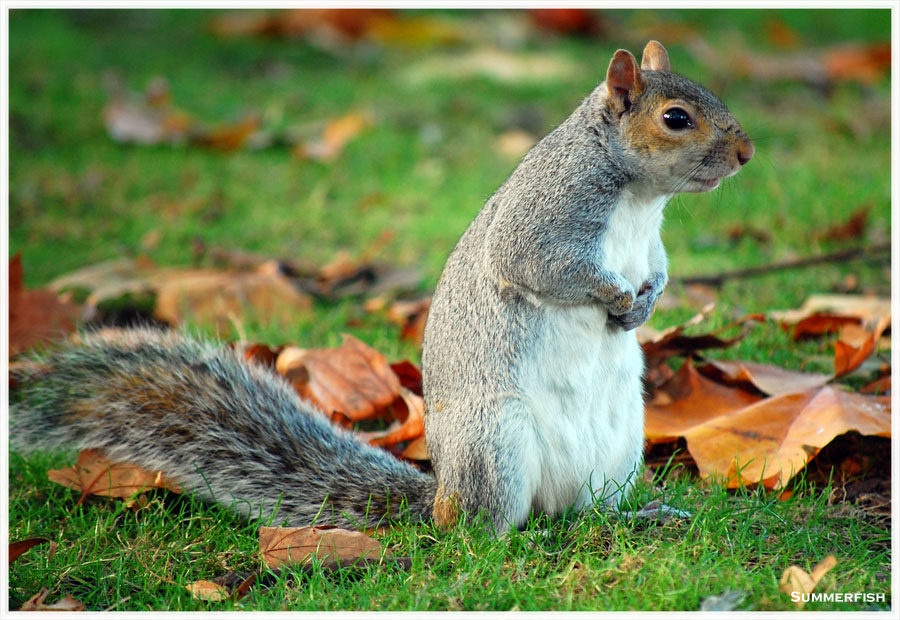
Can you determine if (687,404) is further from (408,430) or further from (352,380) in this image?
(352,380)

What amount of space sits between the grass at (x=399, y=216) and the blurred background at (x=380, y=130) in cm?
2

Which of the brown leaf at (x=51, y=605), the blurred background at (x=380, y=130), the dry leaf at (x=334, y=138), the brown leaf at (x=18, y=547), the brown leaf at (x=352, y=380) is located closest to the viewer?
the brown leaf at (x=51, y=605)

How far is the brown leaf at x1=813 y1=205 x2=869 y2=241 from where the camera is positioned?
3.80m

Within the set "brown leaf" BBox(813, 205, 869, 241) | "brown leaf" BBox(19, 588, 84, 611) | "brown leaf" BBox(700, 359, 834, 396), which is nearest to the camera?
"brown leaf" BBox(19, 588, 84, 611)

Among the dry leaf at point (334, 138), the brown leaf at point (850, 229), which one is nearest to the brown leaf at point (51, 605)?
the brown leaf at point (850, 229)

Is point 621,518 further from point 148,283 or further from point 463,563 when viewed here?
point 148,283

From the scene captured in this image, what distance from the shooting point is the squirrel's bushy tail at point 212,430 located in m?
2.19

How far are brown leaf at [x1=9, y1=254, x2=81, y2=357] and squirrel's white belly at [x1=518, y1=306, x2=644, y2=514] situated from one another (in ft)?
5.42

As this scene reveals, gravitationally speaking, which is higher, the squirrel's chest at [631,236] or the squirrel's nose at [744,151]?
the squirrel's nose at [744,151]

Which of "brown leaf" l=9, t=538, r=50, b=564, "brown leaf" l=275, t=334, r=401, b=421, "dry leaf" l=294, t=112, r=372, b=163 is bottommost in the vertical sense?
"brown leaf" l=9, t=538, r=50, b=564

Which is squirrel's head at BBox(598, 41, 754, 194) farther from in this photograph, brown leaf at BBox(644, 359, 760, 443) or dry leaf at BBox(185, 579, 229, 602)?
dry leaf at BBox(185, 579, 229, 602)

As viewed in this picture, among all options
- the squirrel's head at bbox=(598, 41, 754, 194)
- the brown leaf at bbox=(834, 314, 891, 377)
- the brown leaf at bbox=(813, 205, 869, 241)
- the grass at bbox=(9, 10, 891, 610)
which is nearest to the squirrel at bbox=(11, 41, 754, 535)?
the squirrel's head at bbox=(598, 41, 754, 194)

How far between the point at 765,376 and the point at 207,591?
150cm

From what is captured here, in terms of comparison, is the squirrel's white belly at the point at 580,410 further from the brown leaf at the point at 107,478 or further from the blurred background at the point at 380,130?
the blurred background at the point at 380,130
